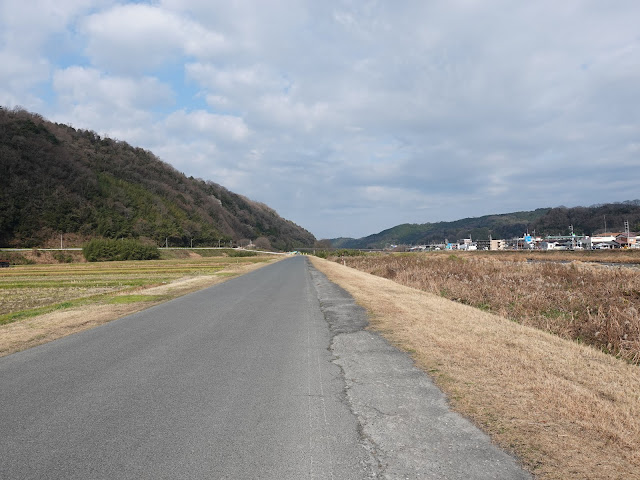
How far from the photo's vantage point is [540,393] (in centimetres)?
536

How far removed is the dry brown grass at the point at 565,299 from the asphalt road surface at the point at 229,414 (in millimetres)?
5166

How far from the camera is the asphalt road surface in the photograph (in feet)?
12.1

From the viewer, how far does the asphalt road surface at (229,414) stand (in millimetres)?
3680

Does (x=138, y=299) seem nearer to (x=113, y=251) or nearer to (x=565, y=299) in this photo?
(x=565, y=299)

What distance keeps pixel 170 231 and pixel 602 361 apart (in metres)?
135

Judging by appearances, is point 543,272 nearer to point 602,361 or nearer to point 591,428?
point 602,361

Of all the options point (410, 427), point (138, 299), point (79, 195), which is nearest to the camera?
point (410, 427)

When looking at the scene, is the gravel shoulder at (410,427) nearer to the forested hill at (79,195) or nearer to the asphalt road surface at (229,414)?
the asphalt road surface at (229,414)

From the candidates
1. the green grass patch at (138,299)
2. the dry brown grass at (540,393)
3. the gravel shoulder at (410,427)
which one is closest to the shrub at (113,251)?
the green grass patch at (138,299)

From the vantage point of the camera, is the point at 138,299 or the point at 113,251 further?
the point at 113,251

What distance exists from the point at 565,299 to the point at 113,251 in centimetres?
8369

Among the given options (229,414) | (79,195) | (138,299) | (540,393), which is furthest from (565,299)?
(79,195)

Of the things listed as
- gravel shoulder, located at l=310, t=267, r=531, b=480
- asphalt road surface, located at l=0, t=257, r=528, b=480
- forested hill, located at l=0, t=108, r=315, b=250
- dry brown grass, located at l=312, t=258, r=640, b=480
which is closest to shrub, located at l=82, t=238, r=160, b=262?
forested hill, located at l=0, t=108, r=315, b=250

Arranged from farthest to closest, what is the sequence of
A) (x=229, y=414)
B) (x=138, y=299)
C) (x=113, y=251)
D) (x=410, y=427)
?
(x=113, y=251) → (x=138, y=299) → (x=229, y=414) → (x=410, y=427)
